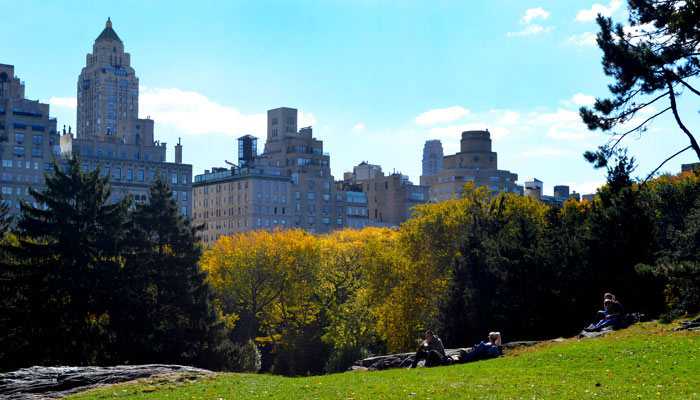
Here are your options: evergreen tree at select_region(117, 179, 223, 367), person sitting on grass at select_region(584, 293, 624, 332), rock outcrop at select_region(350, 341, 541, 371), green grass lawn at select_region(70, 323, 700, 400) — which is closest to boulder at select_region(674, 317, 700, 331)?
green grass lawn at select_region(70, 323, 700, 400)

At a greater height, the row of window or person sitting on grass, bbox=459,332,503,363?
the row of window

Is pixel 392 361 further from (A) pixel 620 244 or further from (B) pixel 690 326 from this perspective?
(A) pixel 620 244

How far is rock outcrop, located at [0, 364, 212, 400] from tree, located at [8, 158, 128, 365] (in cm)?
2011

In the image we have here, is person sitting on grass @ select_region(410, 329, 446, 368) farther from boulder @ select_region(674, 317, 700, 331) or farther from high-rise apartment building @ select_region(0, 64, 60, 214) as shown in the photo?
high-rise apartment building @ select_region(0, 64, 60, 214)

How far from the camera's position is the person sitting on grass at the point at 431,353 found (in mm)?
38062

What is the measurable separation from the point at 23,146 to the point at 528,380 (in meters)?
175

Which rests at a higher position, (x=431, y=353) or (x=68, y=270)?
(x=68, y=270)

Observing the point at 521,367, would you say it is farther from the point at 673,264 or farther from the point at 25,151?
the point at 25,151

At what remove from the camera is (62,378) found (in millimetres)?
36125

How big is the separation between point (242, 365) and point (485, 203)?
81.6 ft

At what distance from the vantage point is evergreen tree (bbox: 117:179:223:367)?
204 feet

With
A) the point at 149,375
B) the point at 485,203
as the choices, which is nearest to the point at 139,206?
the point at 485,203

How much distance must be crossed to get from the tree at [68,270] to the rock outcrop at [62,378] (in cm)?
2011

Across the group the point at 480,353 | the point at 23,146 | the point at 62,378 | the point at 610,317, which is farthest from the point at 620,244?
the point at 23,146
